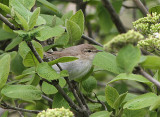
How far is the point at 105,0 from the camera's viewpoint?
11.0ft

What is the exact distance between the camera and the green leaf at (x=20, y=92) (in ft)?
6.23

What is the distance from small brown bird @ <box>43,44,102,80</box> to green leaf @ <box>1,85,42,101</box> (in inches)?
13.1

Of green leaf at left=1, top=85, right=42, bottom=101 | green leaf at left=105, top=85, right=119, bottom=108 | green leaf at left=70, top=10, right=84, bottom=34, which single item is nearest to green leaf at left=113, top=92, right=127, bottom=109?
green leaf at left=105, top=85, right=119, bottom=108

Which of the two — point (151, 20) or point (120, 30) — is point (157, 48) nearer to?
point (151, 20)

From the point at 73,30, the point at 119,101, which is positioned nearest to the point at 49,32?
the point at 73,30

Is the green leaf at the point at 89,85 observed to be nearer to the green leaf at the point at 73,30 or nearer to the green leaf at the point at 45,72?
the green leaf at the point at 73,30

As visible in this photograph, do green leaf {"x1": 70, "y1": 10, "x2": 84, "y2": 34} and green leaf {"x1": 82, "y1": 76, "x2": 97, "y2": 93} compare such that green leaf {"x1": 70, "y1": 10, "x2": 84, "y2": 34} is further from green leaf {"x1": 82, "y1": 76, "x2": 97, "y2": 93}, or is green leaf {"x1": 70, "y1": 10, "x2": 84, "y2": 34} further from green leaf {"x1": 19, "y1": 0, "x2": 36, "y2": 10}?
green leaf {"x1": 82, "y1": 76, "x2": 97, "y2": 93}

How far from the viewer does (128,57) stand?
4.29ft

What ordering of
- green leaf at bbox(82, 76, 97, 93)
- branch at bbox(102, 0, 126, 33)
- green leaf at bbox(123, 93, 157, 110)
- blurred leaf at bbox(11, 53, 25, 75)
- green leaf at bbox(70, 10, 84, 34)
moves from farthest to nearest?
branch at bbox(102, 0, 126, 33) < blurred leaf at bbox(11, 53, 25, 75) < green leaf at bbox(82, 76, 97, 93) < green leaf at bbox(70, 10, 84, 34) < green leaf at bbox(123, 93, 157, 110)

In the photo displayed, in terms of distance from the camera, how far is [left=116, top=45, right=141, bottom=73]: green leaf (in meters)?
1.29

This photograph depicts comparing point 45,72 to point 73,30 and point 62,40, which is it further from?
point 62,40

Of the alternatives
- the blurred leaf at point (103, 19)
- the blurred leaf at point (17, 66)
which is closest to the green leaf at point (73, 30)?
the blurred leaf at point (17, 66)

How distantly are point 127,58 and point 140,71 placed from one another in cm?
12

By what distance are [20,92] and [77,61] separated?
1015 millimetres
